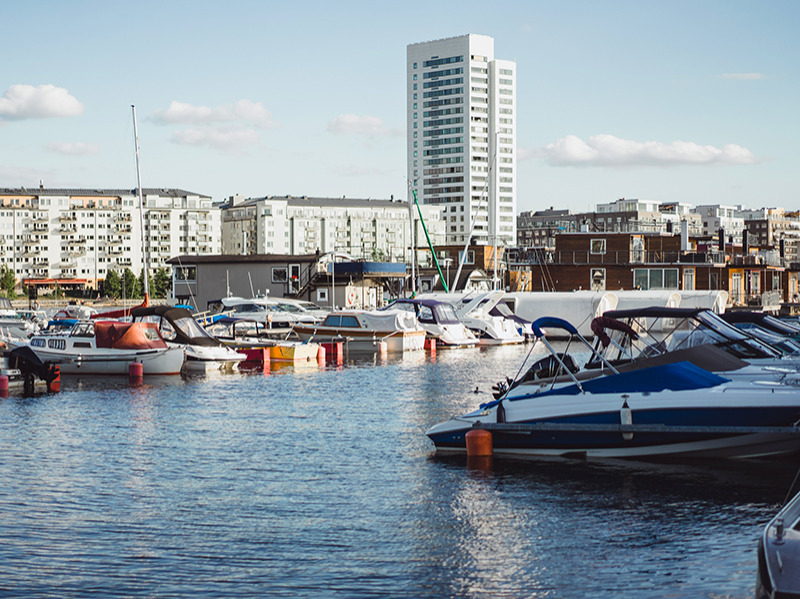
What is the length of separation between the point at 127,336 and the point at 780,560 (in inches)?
1437

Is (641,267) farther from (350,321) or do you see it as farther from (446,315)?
(350,321)

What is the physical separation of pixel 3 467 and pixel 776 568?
17.7m

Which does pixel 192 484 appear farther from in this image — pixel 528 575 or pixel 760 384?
pixel 760 384

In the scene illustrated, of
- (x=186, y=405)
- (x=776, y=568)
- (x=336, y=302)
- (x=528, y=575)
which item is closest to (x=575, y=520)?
(x=528, y=575)

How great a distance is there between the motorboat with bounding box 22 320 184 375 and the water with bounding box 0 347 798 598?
1332 centimetres

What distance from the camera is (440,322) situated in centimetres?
6131

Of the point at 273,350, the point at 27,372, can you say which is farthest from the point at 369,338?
the point at 27,372

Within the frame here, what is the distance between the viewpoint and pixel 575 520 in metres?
16.5

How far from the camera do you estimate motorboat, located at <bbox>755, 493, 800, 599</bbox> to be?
8750 millimetres

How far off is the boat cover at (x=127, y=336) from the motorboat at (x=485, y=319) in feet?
86.5

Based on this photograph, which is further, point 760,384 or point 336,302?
point 336,302

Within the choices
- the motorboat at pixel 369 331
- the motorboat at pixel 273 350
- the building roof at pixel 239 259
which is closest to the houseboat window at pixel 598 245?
the building roof at pixel 239 259

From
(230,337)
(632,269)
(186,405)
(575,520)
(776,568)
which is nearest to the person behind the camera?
(776,568)

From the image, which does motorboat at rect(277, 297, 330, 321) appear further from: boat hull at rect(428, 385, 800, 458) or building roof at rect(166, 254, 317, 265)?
boat hull at rect(428, 385, 800, 458)
